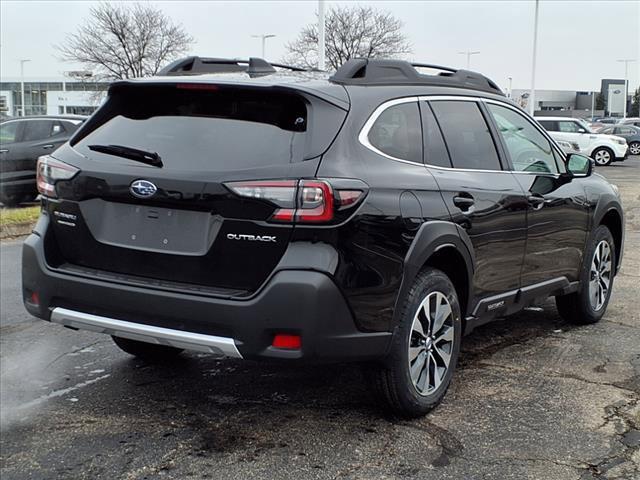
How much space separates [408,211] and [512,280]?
4.39 ft

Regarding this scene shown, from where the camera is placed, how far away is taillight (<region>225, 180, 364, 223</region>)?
327 cm

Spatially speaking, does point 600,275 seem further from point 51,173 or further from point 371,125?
point 51,173

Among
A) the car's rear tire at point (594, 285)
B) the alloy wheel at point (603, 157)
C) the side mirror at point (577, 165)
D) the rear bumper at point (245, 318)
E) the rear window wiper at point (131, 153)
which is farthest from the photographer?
the alloy wheel at point (603, 157)

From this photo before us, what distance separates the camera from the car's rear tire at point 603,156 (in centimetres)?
2942

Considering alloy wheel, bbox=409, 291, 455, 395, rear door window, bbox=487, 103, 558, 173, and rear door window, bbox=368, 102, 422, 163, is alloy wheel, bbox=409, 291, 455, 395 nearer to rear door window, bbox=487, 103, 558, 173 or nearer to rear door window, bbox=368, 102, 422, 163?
rear door window, bbox=368, 102, 422, 163

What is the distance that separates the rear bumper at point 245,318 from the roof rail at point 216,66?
1353 mm

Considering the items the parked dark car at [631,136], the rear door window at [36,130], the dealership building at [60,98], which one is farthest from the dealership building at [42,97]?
the rear door window at [36,130]

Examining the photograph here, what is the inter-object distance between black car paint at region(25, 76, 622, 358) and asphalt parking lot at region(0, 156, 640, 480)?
1.57 ft

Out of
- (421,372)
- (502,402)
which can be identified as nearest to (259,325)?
(421,372)

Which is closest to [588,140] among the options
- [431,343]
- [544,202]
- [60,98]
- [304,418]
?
[544,202]

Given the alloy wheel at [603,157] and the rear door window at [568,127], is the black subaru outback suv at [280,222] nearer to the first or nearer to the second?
the rear door window at [568,127]

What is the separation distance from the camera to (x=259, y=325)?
3.28 meters

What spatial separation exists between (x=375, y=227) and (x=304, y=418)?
43.9 inches

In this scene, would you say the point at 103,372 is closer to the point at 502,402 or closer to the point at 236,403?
the point at 236,403
